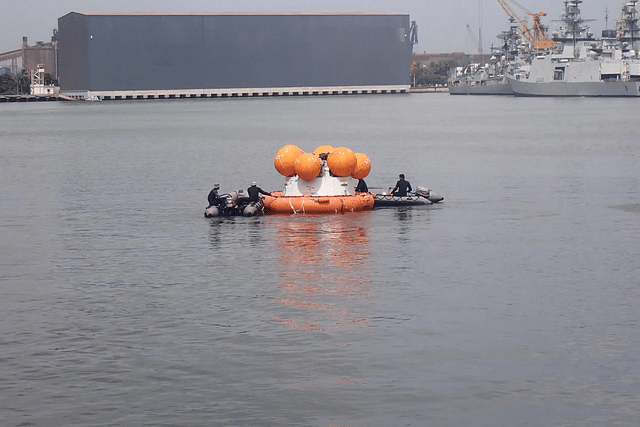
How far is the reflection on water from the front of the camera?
2481 centimetres

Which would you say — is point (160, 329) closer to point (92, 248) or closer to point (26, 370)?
point (26, 370)

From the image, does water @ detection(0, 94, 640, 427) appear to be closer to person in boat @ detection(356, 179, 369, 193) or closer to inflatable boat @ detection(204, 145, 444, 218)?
inflatable boat @ detection(204, 145, 444, 218)

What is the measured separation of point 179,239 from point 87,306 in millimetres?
11819

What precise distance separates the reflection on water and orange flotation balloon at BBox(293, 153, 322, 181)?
1.76m

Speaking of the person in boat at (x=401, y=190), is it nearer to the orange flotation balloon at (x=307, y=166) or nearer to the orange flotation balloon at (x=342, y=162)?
the orange flotation balloon at (x=342, y=162)

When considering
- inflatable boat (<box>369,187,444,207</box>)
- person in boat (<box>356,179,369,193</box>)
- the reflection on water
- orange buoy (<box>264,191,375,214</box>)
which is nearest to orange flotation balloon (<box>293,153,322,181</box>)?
orange buoy (<box>264,191,375,214</box>)

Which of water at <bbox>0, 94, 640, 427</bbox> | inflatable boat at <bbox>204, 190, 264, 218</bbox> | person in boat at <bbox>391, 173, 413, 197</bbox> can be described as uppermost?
person in boat at <bbox>391, 173, 413, 197</bbox>

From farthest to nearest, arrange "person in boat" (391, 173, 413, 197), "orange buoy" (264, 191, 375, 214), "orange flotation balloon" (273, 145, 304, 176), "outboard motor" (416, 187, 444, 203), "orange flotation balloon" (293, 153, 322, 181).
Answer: "outboard motor" (416, 187, 444, 203) < "person in boat" (391, 173, 413, 197) < "orange flotation balloon" (273, 145, 304, 176) < "orange buoy" (264, 191, 375, 214) < "orange flotation balloon" (293, 153, 322, 181)

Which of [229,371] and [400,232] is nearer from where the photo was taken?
[229,371]

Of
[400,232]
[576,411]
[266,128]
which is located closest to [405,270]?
[400,232]

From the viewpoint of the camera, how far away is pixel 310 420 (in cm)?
1748

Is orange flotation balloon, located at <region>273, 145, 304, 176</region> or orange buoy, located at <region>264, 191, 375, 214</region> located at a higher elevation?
orange flotation balloon, located at <region>273, 145, 304, 176</region>

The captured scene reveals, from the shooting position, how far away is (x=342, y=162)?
137 feet

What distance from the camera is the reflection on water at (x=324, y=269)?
24812mm
